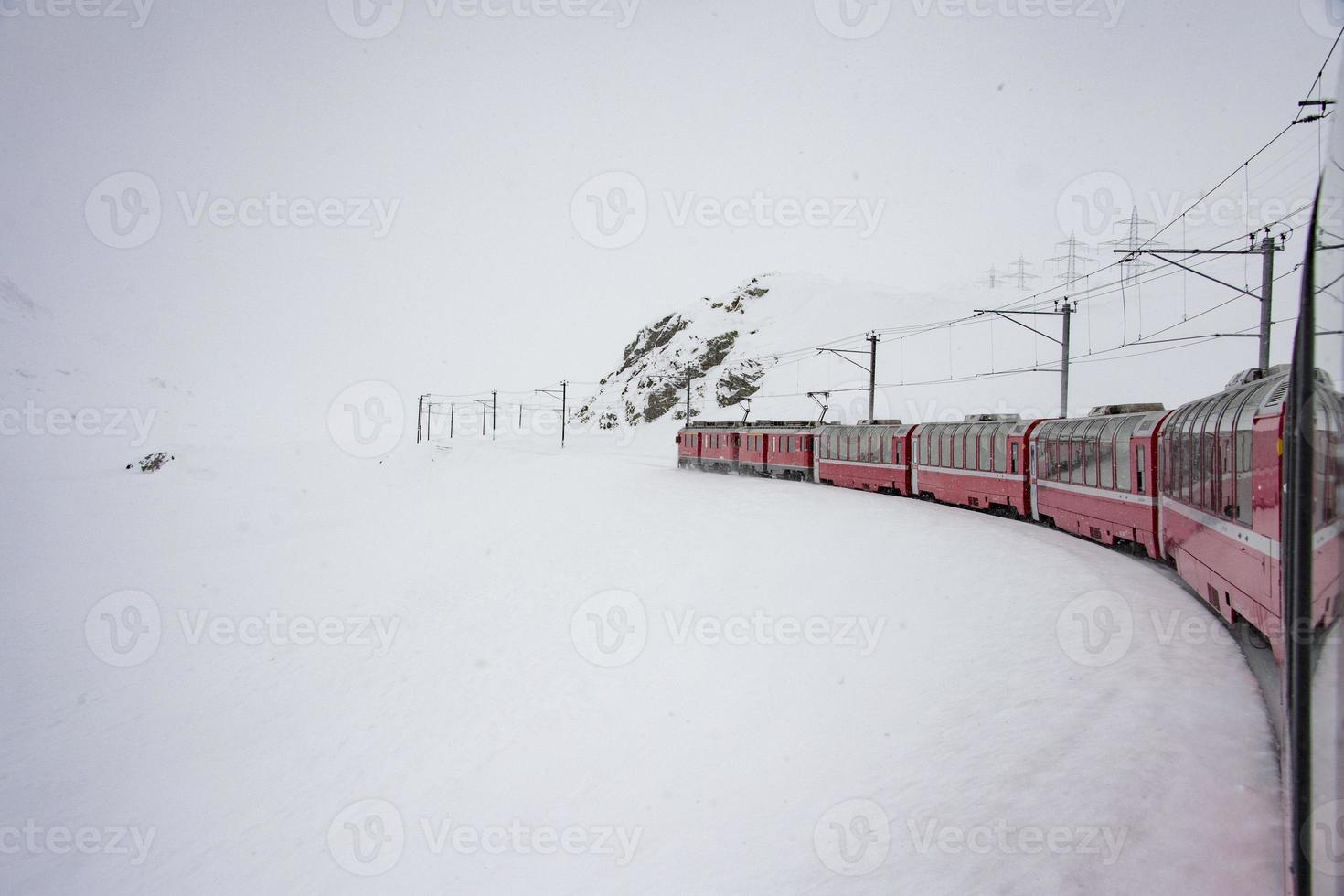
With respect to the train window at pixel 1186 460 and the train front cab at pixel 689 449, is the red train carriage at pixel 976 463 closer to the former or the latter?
the train window at pixel 1186 460

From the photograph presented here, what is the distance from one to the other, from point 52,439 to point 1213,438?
11594 centimetres

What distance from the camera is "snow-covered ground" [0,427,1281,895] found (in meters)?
5.64

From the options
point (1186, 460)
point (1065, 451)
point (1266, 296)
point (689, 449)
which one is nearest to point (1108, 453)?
point (1065, 451)

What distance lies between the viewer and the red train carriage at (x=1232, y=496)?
653cm

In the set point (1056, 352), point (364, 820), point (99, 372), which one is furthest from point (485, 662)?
point (99, 372)

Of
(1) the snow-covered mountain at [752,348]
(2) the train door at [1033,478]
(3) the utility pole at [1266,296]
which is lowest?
(2) the train door at [1033,478]

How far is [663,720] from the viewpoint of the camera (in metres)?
12.0

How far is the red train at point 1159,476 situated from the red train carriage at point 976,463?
0.13ft

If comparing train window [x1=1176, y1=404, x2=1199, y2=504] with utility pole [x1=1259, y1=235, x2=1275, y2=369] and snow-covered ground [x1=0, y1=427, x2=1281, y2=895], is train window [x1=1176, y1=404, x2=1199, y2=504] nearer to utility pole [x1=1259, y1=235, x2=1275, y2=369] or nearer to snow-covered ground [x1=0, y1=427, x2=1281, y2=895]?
snow-covered ground [x1=0, y1=427, x2=1281, y2=895]

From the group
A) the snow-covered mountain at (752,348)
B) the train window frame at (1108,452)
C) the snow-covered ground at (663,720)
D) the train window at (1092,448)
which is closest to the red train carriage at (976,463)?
the snow-covered ground at (663,720)

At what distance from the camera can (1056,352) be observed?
6297 cm

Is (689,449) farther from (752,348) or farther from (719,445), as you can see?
(752,348)

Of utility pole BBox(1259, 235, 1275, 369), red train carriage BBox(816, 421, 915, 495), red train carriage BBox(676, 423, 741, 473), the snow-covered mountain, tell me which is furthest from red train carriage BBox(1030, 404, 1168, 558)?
the snow-covered mountain

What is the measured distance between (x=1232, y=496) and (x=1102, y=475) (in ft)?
20.2
